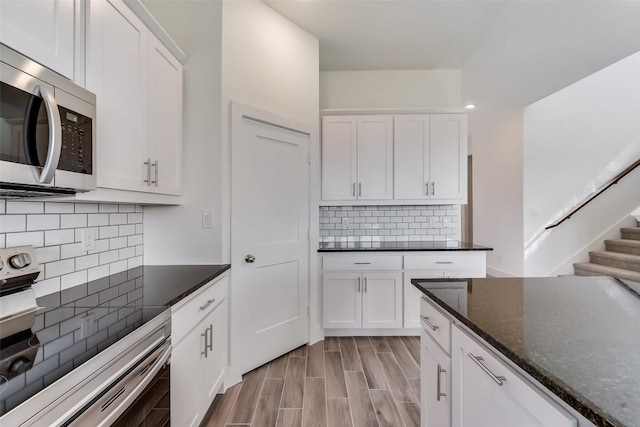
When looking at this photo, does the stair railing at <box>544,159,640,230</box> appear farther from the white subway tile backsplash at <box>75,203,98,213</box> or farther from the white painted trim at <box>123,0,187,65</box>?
the white subway tile backsplash at <box>75,203,98,213</box>

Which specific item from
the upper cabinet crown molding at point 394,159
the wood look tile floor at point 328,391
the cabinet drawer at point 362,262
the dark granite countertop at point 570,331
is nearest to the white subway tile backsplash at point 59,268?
the wood look tile floor at point 328,391

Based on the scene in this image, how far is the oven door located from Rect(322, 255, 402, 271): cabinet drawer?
2.28m

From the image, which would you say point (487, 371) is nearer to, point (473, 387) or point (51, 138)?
point (473, 387)

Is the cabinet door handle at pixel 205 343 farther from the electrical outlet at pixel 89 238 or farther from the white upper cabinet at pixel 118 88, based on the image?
the white upper cabinet at pixel 118 88

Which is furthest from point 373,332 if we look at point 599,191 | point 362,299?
point 599,191

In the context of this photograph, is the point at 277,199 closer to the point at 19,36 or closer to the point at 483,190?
the point at 19,36

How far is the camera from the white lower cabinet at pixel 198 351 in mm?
1343

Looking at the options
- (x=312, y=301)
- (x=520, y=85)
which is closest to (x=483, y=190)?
(x=520, y=85)

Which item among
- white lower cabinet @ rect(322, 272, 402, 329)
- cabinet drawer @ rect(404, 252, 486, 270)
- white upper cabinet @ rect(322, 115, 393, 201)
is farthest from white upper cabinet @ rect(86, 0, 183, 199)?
cabinet drawer @ rect(404, 252, 486, 270)

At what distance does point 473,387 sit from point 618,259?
4.87 metres

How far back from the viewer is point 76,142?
1081mm

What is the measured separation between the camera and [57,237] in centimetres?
140

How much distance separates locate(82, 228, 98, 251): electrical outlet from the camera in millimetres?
1544

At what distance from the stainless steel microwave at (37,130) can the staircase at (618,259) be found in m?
5.66
